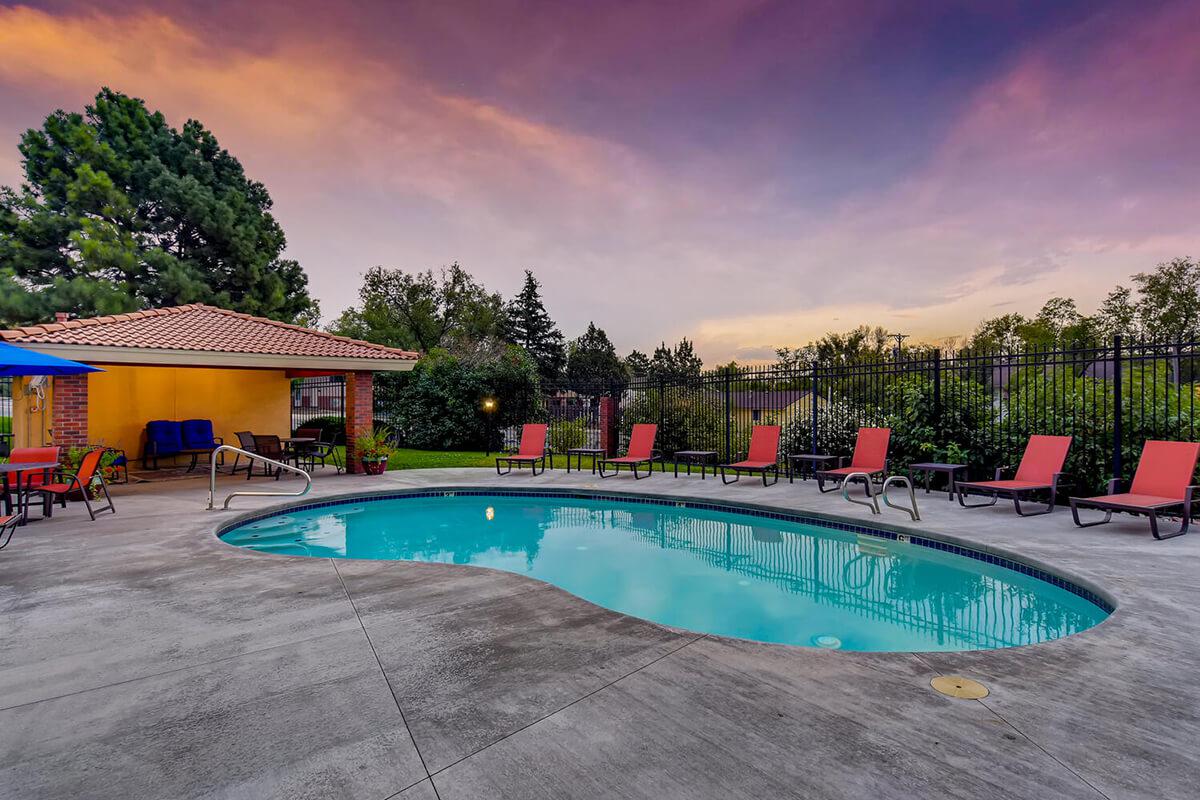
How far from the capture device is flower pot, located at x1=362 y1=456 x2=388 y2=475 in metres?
11.7

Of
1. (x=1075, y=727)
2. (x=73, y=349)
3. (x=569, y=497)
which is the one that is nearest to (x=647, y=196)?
(x=569, y=497)

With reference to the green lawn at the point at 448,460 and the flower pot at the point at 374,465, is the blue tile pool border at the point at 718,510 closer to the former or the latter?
the flower pot at the point at 374,465

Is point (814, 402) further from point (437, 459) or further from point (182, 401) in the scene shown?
point (182, 401)

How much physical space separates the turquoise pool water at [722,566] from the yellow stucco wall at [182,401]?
725 cm

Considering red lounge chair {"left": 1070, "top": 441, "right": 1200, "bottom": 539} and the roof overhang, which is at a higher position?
the roof overhang

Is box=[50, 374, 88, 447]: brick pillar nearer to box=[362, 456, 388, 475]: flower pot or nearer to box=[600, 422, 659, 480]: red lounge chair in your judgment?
box=[362, 456, 388, 475]: flower pot

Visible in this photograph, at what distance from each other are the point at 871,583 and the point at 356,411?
32.9 feet

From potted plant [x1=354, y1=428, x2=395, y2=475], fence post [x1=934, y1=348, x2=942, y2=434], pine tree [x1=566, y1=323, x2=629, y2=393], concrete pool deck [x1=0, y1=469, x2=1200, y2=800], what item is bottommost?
concrete pool deck [x1=0, y1=469, x2=1200, y2=800]

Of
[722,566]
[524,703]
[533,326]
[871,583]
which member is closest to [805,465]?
[722,566]

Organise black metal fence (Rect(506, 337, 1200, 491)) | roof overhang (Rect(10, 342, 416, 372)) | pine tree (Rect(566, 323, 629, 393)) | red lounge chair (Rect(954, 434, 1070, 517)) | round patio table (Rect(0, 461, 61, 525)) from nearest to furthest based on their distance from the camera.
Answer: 1. round patio table (Rect(0, 461, 61, 525))
2. red lounge chair (Rect(954, 434, 1070, 517))
3. black metal fence (Rect(506, 337, 1200, 491))
4. roof overhang (Rect(10, 342, 416, 372))
5. pine tree (Rect(566, 323, 629, 393))

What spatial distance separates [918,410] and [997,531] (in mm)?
3634

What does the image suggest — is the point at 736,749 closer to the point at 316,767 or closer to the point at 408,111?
the point at 316,767

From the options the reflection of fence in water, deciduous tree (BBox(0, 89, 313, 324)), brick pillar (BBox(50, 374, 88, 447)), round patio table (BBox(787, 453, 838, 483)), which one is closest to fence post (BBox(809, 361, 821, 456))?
round patio table (BBox(787, 453, 838, 483))

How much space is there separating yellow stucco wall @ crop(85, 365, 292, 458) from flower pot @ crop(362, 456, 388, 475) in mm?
4587
